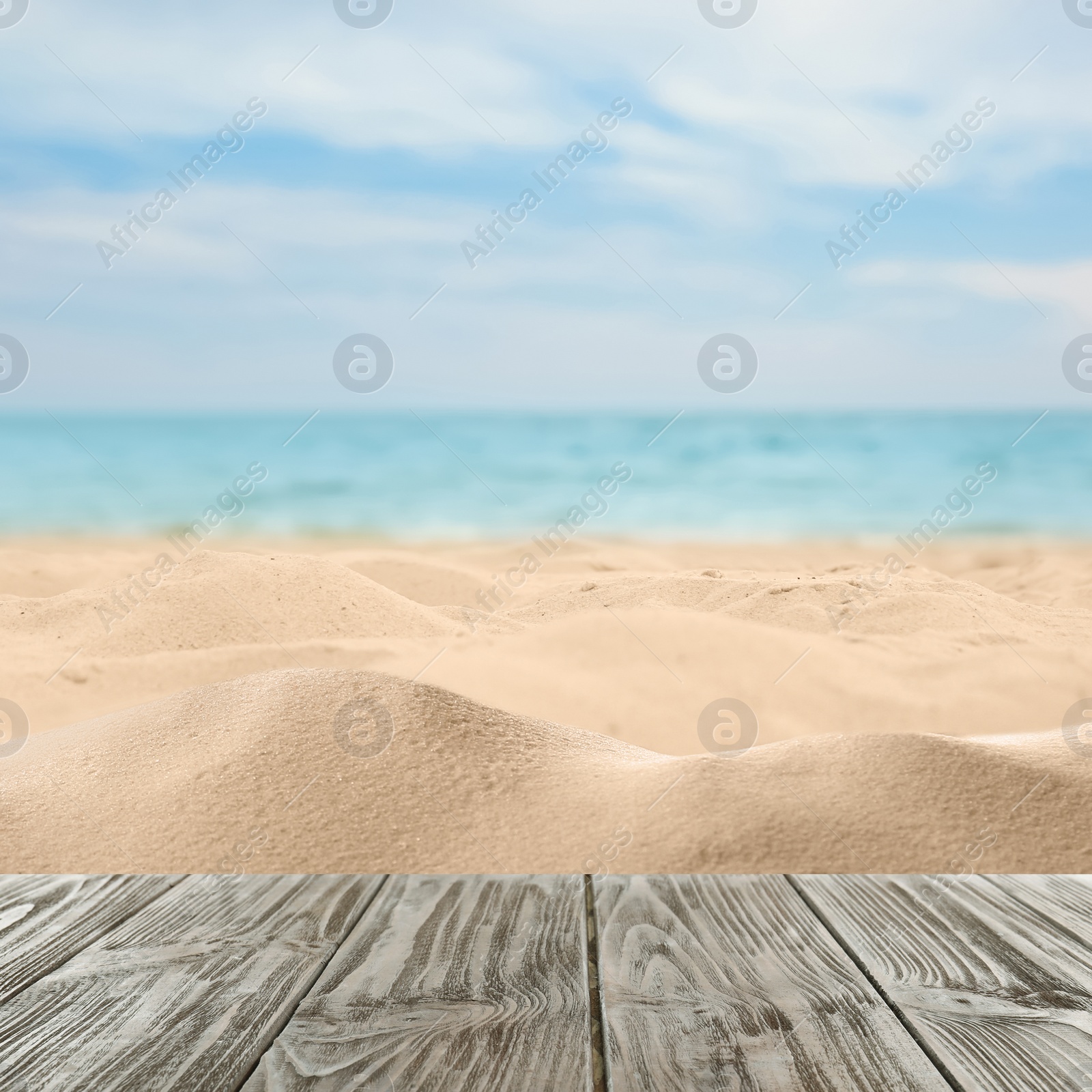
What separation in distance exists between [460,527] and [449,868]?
1.43 metres

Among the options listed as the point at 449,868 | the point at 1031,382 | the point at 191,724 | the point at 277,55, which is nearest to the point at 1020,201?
the point at 1031,382

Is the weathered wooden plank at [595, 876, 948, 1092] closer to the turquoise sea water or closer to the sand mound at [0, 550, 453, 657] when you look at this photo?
the sand mound at [0, 550, 453, 657]

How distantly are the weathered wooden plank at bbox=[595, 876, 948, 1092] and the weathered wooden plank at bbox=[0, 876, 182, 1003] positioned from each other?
0.53 metres

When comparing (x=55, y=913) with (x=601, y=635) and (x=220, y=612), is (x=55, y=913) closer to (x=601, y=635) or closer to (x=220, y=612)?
(x=220, y=612)

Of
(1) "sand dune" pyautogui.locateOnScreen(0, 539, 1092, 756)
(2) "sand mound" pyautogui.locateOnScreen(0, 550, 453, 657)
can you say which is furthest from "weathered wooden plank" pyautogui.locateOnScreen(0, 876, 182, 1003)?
(2) "sand mound" pyautogui.locateOnScreen(0, 550, 453, 657)

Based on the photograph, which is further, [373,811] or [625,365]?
[625,365]

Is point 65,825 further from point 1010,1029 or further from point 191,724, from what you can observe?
point 1010,1029

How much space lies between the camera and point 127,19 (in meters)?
2.76

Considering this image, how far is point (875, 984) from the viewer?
2.78 ft

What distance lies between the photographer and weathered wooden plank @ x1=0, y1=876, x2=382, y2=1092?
0.70 m

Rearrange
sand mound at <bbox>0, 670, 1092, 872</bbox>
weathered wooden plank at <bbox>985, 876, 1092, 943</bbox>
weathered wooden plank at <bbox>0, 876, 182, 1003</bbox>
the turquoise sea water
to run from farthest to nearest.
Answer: the turquoise sea water < sand mound at <bbox>0, 670, 1092, 872</bbox> < weathered wooden plank at <bbox>985, 876, 1092, 943</bbox> < weathered wooden plank at <bbox>0, 876, 182, 1003</bbox>

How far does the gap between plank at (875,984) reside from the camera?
27.5 inches

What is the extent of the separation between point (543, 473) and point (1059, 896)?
7.90 feet

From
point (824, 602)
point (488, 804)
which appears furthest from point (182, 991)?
point (824, 602)
